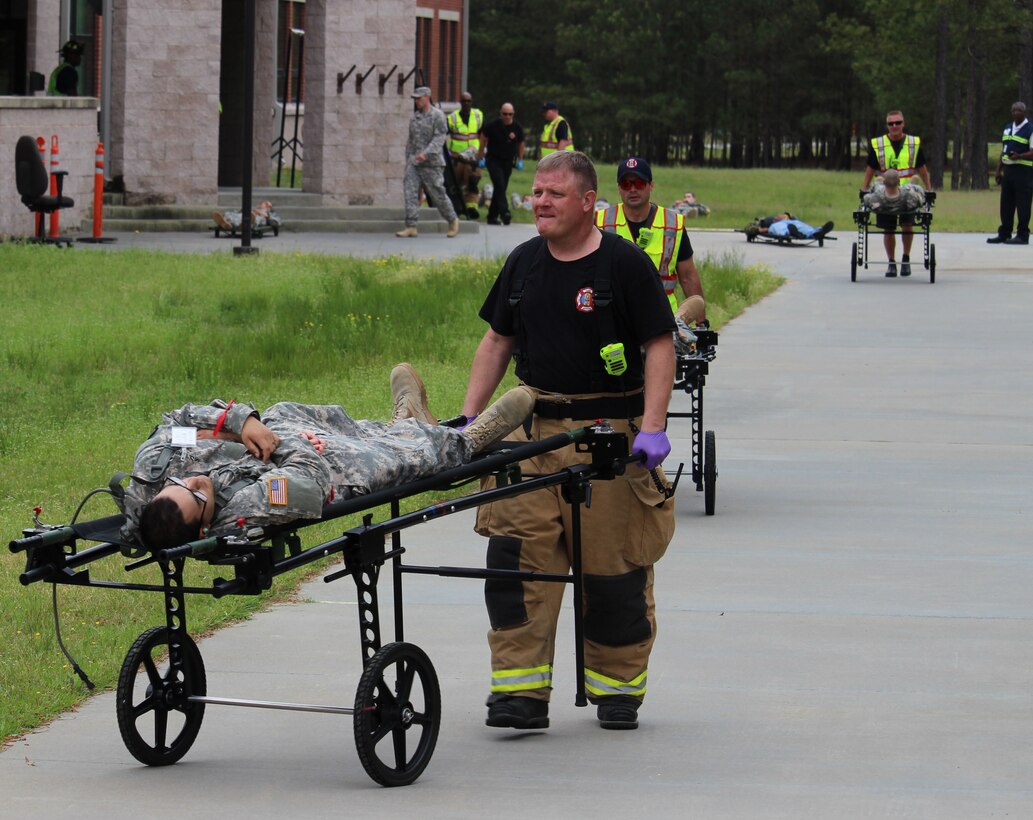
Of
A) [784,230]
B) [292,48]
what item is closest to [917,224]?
[784,230]

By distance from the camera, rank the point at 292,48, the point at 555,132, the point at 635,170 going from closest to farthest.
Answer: the point at 635,170 < the point at 555,132 < the point at 292,48

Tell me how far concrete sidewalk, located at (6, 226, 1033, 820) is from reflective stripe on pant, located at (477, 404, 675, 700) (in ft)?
0.84

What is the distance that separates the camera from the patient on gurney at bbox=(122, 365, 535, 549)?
569cm

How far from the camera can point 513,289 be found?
6945 millimetres

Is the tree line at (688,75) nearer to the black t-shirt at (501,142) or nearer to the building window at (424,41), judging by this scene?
the building window at (424,41)

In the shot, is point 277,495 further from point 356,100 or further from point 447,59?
point 447,59

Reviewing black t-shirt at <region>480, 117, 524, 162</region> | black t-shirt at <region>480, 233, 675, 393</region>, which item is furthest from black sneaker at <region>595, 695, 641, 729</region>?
black t-shirt at <region>480, 117, 524, 162</region>

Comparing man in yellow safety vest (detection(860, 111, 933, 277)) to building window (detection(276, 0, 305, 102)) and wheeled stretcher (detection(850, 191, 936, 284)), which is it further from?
building window (detection(276, 0, 305, 102))

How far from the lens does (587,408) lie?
6.91 m

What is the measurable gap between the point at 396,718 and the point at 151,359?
10332mm

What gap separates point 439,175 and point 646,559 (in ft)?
75.3

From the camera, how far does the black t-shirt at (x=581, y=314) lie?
677cm

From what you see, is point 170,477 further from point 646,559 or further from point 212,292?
point 212,292

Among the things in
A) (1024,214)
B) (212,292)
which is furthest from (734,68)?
(212,292)
